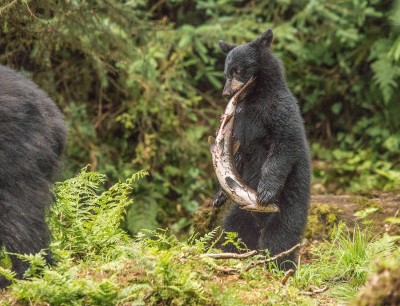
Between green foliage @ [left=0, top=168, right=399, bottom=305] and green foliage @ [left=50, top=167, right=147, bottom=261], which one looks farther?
green foliage @ [left=50, top=167, right=147, bottom=261]

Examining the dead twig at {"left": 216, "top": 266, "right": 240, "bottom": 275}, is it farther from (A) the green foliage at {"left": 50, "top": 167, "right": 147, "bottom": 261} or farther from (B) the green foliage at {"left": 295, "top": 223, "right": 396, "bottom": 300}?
(A) the green foliage at {"left": 50, "top": 167, "right": 147, "bottom": 261}

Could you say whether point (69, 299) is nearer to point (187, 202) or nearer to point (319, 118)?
point (187, 202)

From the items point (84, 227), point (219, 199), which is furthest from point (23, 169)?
point (219, 199)

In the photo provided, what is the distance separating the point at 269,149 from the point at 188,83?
5.13m

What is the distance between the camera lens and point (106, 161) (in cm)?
980

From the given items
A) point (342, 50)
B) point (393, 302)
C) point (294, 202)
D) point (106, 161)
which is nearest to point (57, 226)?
point (294, 202)

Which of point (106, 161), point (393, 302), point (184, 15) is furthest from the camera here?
point (184, 15)

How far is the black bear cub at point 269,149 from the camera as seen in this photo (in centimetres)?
536

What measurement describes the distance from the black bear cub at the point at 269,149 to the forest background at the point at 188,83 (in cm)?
269

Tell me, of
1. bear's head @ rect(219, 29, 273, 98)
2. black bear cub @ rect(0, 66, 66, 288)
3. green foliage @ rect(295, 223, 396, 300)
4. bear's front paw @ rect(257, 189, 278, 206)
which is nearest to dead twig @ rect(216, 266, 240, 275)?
green foliage @ rect(295, 223, 396, 300)

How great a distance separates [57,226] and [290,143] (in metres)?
1.73

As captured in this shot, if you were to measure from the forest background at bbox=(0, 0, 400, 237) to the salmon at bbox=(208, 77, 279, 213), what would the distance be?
272 centimetres

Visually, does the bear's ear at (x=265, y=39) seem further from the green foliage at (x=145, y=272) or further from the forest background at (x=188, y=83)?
the forest background at (x=188, y=83)

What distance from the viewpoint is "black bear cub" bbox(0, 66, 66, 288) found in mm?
4586
